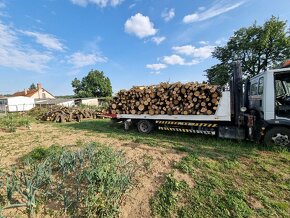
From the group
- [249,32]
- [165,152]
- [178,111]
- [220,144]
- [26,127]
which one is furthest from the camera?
[249,32]

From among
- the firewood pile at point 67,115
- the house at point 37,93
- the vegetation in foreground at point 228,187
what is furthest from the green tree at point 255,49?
the house at point 37,93

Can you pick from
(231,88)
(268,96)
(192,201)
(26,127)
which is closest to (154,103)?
(231,88)

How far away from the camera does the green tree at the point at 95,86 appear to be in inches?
2296

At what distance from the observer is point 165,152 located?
5316 millimetres

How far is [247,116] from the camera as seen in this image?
20.3 ft

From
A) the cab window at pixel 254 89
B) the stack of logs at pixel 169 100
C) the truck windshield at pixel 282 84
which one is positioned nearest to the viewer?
the truck windshield at pixel 282 84

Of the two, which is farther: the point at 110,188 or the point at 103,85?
the point at 103,85

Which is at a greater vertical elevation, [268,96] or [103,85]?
[103,85]

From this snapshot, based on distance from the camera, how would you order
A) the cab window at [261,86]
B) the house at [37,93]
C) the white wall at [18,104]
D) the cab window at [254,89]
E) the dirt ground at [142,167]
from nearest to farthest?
→ the dirt ground at [142,167] → the cab window at [261,86] → the cab window at [254,89] → the white wall at [18,104] → the house at [37,93]

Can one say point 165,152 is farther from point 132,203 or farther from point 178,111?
point 178,111

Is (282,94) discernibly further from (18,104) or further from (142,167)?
(18,104)

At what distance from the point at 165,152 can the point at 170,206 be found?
2.18 metres

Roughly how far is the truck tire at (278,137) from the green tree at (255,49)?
2273 cm

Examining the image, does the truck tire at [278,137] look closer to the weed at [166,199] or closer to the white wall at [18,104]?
the weed at [166,199]
